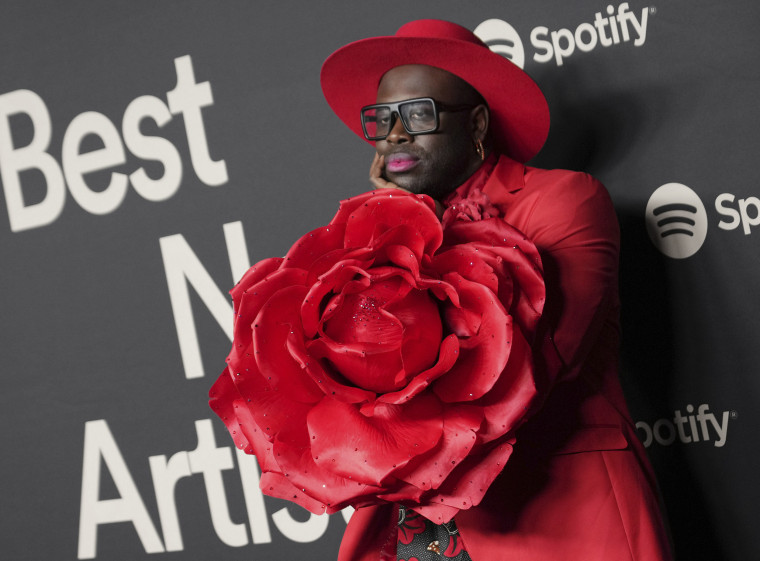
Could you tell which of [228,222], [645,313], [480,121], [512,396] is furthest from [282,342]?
[228,222]

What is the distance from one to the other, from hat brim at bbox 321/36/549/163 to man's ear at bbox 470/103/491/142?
0.03 metres

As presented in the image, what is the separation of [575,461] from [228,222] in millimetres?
1173

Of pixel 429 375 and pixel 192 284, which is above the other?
pixel 192 284

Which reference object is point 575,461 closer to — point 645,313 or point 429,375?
point 429,375

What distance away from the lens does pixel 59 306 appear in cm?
209

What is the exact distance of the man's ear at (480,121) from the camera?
1.27 m

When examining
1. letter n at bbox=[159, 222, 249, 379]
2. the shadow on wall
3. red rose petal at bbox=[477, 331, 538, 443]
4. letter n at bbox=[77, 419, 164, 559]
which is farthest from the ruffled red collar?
letter n at bbox=[77, 419, 164, 559]

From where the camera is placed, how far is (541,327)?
81 cm

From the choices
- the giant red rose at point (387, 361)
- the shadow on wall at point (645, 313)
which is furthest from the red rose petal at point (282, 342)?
the shadow on wall at point (645, 313)

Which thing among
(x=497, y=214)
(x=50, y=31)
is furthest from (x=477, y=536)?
(x=50, y=31)

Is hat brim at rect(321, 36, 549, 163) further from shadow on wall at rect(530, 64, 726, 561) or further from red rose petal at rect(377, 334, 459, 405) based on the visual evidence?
red rose petal at rect(377, 334, 459, 405)

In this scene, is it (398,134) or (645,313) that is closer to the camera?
(398,134)

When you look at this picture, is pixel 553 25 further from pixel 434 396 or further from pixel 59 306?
pixel 59 306

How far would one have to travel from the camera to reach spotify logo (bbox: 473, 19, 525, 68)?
159cm
